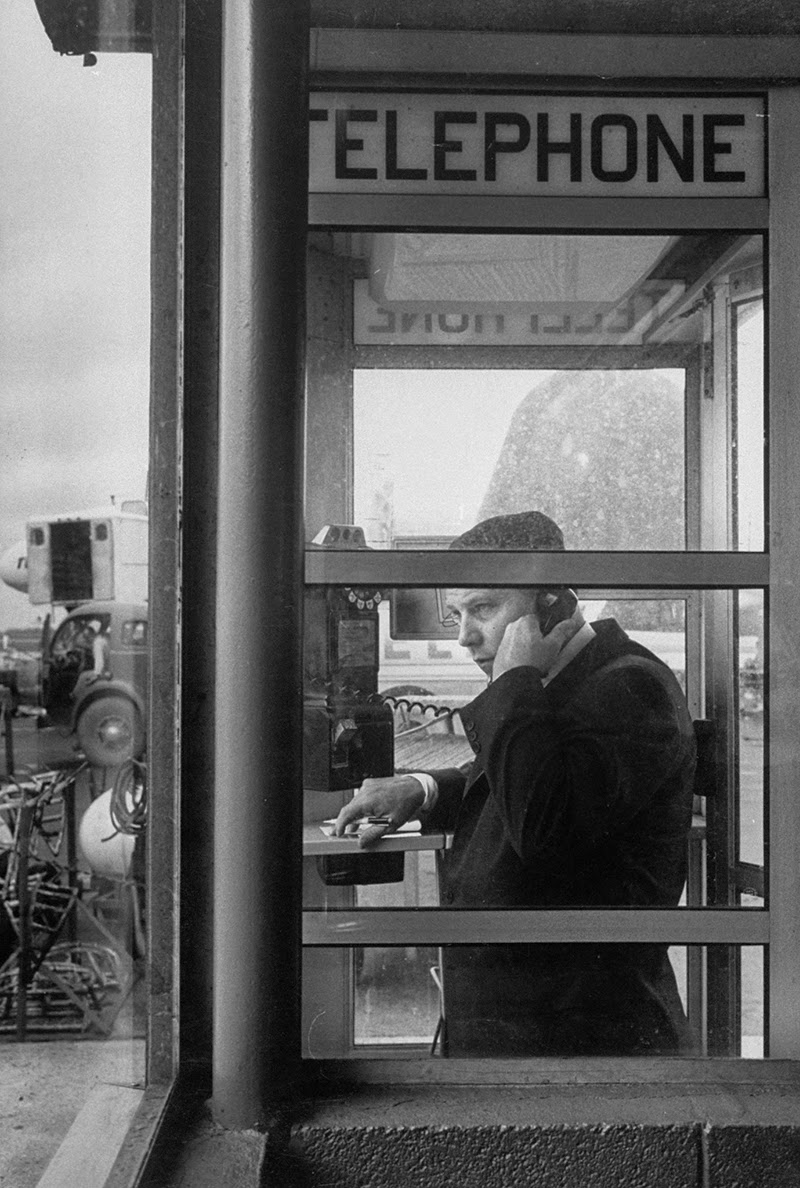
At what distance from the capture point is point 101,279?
7.04ft

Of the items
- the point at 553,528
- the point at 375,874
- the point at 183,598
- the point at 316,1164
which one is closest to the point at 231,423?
the point at 183,598

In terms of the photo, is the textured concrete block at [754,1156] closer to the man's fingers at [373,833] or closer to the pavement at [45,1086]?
the man's fingers at [373,833]

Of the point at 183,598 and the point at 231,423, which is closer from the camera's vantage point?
the point at 231,423

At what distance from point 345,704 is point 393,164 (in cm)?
111

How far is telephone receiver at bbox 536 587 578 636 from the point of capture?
2.43 metres

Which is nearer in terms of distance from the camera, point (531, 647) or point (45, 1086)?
point (45, 1086)

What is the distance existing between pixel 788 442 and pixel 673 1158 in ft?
4.51

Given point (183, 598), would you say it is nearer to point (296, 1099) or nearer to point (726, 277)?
point (296, 1099)

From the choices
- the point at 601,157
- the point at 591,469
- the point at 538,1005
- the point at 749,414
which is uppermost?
the point at 601,157

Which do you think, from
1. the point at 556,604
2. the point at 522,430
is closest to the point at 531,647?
the point at 556,604

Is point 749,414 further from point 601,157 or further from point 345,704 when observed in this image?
point 345,704

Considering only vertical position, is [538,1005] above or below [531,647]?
below

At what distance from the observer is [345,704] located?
2.41 metres

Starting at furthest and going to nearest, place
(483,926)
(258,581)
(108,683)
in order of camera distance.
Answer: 1. (483,926)
2. (108,683)
3. (258,581)
